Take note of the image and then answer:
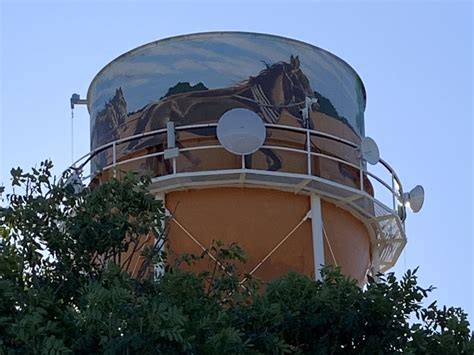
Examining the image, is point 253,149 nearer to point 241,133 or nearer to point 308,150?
point 241,133

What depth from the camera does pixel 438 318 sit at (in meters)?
14.8

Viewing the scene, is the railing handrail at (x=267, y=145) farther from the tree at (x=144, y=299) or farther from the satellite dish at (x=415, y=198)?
the tree at (x=144, y=299)

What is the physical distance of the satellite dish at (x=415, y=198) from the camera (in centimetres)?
2164

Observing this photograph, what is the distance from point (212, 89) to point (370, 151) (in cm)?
291

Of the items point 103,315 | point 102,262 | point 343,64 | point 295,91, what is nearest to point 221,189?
point 295,91

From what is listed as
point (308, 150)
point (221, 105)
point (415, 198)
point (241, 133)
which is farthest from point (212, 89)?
point (415, 198)

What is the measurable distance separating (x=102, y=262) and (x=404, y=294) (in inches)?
146

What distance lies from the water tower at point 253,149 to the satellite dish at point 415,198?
1.5 inches

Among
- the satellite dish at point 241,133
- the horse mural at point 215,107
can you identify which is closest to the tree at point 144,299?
the satellite dish at point 241,133

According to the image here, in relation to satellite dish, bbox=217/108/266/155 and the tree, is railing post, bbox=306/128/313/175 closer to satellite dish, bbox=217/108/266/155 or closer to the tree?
satellite dish, bbox=217/108/266/155

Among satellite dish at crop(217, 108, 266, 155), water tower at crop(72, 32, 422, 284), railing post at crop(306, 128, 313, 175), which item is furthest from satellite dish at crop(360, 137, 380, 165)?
satellite dish at crop(217, 108, 266, 155)

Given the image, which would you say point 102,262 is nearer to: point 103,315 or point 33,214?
point 33,214

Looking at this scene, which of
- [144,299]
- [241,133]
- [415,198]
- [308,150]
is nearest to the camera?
[144,299]

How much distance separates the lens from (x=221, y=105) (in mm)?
20672
